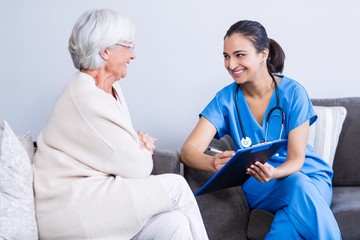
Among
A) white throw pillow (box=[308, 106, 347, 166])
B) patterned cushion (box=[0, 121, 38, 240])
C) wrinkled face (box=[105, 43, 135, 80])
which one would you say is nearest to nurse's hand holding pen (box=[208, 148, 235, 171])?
wrinkled face (box=[105, 43, 135, 80])

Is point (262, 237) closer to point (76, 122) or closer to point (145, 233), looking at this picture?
point (145, 233)

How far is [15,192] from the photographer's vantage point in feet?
5.67

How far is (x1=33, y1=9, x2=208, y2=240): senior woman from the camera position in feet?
5.68

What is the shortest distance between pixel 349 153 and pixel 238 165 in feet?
2.75

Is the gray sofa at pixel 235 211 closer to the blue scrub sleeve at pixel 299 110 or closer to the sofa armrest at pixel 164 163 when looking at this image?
the sofa armrest at pixel 164 163

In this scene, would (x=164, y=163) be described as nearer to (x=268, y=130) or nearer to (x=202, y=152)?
(x=202, y=152)

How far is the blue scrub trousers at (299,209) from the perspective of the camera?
1956mm

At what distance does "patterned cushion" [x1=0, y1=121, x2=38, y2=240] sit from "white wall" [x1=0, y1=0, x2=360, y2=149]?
41.9 inches

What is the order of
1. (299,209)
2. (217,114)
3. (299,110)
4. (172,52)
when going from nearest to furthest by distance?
(299,209), (299,110), (217,114), (172,52)

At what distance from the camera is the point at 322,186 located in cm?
221

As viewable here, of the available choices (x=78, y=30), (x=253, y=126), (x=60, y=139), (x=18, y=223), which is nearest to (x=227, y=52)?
(x=253, y=126)

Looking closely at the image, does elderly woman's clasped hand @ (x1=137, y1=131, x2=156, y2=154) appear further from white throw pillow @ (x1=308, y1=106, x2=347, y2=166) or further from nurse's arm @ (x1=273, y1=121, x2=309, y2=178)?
white throw pillow @ (x1=308, y1=106, x2=347, y2=166)

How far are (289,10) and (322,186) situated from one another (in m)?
1.03

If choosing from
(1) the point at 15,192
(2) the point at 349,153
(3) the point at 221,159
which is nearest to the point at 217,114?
(3) the point at 221,159
